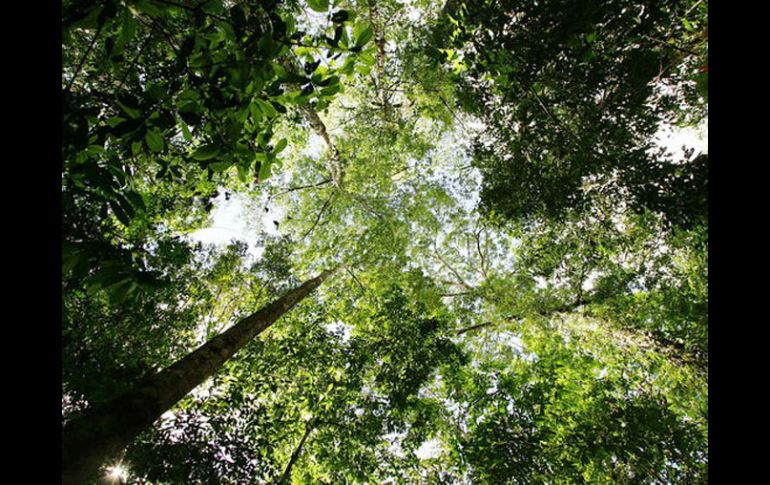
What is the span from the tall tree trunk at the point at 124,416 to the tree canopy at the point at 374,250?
0.02 metres

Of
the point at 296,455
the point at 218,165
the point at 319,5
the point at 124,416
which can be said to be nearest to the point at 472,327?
the point at 296,455

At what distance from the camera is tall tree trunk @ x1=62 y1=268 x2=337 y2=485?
78.2 inches

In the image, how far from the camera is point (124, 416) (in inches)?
91.0

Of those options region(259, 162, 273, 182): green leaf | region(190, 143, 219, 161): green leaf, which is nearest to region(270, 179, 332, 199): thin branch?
region(259, 162, 273, 182): green leaf

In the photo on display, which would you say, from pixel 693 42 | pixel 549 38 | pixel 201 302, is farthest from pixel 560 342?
pixel 201 302

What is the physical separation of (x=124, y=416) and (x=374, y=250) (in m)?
9.12

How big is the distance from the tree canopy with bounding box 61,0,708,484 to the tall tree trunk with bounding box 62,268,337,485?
18 millimetres

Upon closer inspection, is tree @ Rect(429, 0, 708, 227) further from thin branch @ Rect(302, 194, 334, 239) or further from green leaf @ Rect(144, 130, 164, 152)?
thin branch @ Rect(302, 194, 334, 239)

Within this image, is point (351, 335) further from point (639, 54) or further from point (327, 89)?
point (639, 54)

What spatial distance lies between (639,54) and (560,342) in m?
9.11

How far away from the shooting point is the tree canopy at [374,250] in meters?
1.88

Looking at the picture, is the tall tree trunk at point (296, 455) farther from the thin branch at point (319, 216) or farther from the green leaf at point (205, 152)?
the thin branch at point (319, 216)

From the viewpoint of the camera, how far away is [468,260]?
46.3 feet
